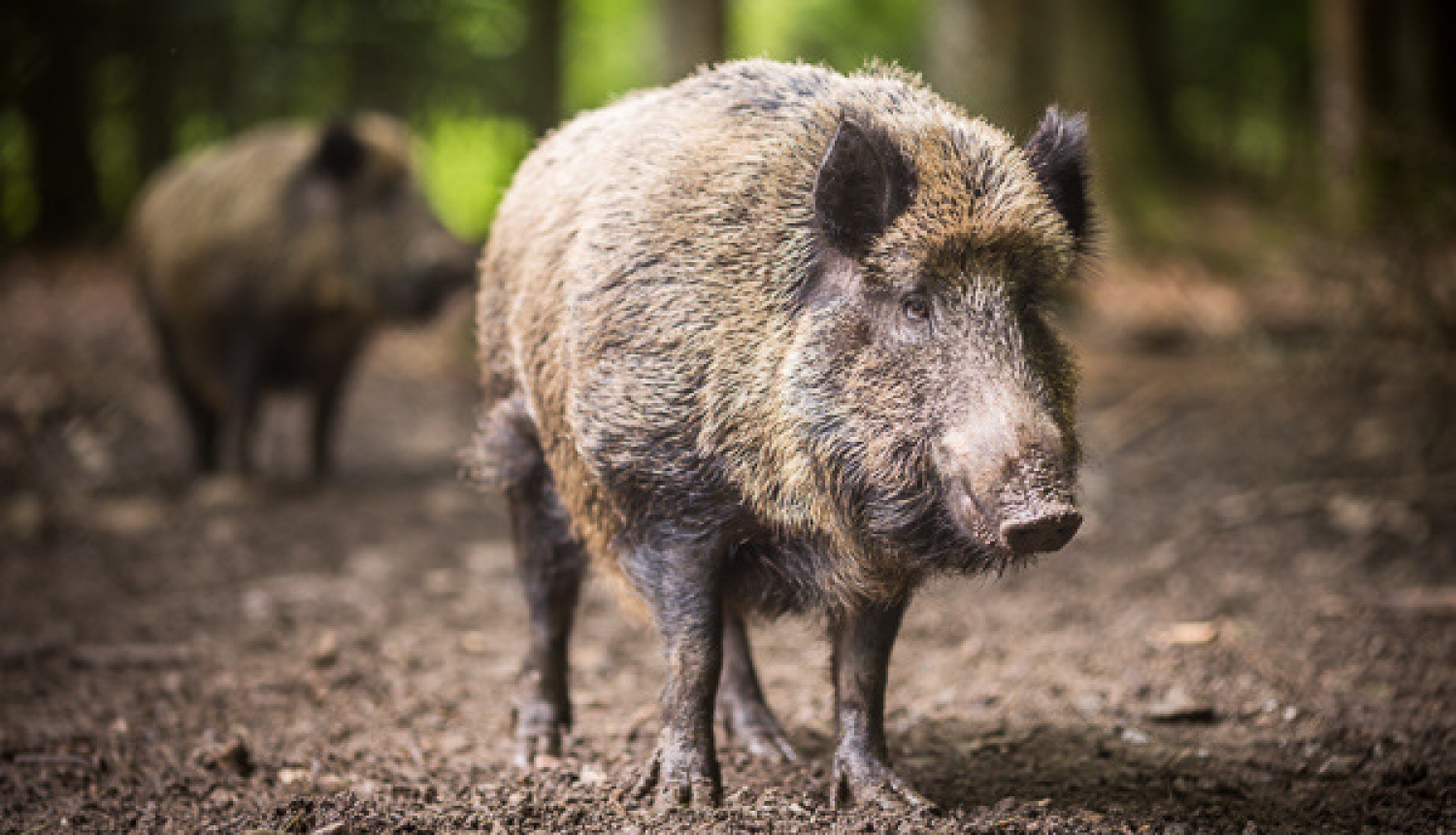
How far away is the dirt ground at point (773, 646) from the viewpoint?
395 centimetres

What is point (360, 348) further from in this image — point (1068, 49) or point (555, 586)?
point (1068, 49)

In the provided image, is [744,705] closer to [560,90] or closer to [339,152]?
[339,152]

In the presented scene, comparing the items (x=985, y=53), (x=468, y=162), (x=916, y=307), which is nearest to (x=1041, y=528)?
(x=916, y=307)

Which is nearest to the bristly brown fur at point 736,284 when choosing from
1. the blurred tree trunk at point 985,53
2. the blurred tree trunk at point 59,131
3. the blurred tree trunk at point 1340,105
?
→ the blurred tree trunk at point 1340,105

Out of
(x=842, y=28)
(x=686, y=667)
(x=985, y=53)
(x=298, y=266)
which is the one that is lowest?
(x=686, y=667)

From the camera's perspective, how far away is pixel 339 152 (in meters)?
8.76

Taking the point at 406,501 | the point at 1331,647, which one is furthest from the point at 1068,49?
the point at 1331,647

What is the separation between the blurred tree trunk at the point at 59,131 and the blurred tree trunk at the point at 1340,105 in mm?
7967

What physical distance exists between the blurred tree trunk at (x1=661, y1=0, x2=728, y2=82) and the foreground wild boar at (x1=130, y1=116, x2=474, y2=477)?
1872 millimetres

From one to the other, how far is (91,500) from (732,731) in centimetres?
539

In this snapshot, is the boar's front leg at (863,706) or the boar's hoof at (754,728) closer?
the boar's front leg at (863,706)

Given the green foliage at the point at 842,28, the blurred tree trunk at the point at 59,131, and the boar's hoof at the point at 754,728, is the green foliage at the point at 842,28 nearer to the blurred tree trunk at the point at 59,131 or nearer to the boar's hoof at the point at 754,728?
the blurred tree trunk at the point at 59,131

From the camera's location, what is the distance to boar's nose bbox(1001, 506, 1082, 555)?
9.64 ft

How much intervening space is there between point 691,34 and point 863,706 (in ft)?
20.7
